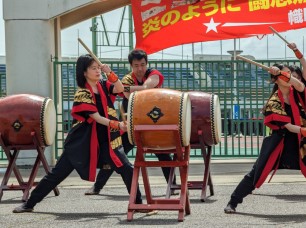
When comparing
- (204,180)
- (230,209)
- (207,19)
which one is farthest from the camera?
(207,19)

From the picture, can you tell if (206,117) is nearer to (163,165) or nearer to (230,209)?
(230,209)

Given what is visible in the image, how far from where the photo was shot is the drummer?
7246 millimetres

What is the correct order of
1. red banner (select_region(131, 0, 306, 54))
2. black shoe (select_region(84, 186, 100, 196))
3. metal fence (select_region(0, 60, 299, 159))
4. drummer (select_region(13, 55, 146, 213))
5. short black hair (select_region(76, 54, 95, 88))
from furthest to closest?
metal fence (select_region(0, 60, 299, 159)) → red banner (select_region(131, 0, 306, 54)) → black shoe (select_region(84, 186, 100, 196)) → short black hair (select_region(76, 54, 95, 88)) → drummer (select_region(13, 55, 146, 213))

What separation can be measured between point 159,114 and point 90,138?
2.87 ft

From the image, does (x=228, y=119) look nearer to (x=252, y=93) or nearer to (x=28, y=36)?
(x=252, y=93)

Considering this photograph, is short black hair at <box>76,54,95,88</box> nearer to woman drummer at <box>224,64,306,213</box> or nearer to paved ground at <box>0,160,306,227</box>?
paved ground at <box>0,160,306,227</box>

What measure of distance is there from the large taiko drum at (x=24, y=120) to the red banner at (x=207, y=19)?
4204 millimetres

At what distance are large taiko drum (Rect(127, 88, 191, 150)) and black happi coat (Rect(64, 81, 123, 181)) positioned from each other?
53cm

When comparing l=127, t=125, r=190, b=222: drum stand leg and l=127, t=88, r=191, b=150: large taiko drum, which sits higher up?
l=127, t=88, r=191, b=150: large taiko drum

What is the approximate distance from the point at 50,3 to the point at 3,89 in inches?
82.1

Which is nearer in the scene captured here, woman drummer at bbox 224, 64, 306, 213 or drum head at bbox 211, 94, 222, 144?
woman drummer at bbox 224, 64, 306, 213

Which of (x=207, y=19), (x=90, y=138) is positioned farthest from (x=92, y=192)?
(x=207, y=19)

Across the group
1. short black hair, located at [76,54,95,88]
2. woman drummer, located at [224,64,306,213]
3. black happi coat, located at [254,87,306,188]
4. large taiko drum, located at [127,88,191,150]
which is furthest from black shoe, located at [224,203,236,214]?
short black hair, located at [76,54,95,88]

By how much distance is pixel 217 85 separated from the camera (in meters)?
12.7
